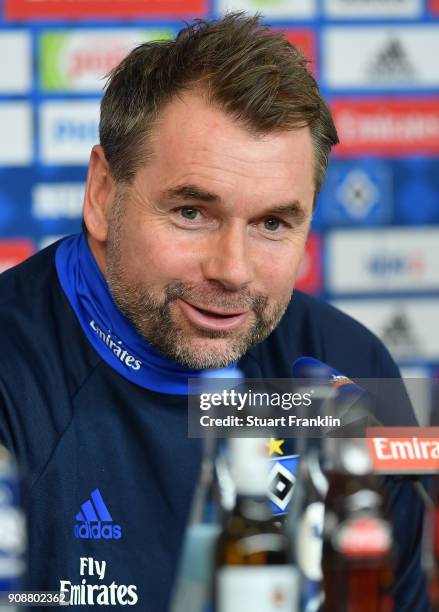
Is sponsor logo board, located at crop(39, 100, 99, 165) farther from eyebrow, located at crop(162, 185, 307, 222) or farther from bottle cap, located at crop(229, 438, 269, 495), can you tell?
bottle cap, located at crop(229, 438, 269, 495)

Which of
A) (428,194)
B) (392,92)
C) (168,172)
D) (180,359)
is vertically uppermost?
(392,92)

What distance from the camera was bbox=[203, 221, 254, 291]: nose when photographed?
0.94 metres

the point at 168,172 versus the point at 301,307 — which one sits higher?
the point at 168,172

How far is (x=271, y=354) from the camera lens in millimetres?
1219

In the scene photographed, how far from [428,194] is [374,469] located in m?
2.24

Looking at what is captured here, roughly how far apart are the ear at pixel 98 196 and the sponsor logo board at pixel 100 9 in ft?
5.35

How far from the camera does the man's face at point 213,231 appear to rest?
98cm

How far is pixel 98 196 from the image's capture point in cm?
120

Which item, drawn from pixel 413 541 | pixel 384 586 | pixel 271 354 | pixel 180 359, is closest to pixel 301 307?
pixel 271 354

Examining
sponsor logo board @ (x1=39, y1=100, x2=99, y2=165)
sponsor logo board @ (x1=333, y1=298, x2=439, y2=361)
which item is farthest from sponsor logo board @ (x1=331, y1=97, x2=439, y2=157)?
sponsor logo board @ (x1=39, y1=100, x2=99, y2=165)

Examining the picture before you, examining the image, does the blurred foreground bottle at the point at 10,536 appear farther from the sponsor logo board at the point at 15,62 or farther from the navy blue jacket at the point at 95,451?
the sponsor logo board at the point at 15,62

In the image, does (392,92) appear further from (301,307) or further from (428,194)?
(301,307)

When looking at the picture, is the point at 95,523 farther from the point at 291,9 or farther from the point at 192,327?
the point at 291,9

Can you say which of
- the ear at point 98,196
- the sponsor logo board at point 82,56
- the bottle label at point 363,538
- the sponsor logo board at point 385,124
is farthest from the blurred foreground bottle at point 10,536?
the sponsor logo board at point 385,124
